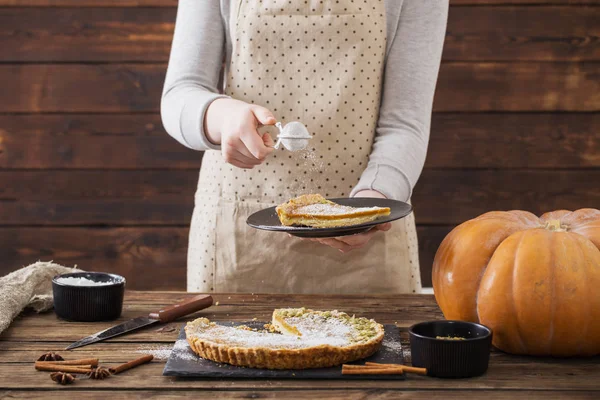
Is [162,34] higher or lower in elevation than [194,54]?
higher

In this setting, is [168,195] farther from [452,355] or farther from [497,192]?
[452,355]

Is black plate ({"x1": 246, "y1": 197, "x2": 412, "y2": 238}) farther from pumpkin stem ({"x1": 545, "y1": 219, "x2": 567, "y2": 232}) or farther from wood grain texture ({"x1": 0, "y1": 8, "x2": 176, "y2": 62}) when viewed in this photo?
wood grain texture ({"x1": 0, "y1": 8, "x2": 176, "y2": 62})

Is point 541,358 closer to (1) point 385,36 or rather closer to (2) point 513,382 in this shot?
(2) point 513,382

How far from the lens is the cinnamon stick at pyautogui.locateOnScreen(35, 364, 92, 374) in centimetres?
97

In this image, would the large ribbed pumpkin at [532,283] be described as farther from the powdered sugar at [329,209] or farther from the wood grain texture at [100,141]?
the wood grain texture at [100,141]

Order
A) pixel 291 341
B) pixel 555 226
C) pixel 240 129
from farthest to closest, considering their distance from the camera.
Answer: pixel 240 129 → pixel 555 226 → pixel 291 341

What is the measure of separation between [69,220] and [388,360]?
1.79 metres

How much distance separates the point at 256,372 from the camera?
0.96 m

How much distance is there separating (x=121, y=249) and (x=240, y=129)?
1360mm

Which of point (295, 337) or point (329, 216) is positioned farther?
point (329, 216)

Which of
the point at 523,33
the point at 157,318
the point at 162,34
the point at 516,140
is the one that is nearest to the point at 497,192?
the point at 516,140

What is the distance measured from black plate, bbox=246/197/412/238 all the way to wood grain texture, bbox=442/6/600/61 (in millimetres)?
1286

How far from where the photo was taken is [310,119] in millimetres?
1615

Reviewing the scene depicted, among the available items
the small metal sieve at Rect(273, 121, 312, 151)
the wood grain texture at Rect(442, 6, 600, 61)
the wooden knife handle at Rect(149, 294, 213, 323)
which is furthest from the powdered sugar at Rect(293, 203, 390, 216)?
the wood grain texture at Rect(442, 6, 600, 61)
